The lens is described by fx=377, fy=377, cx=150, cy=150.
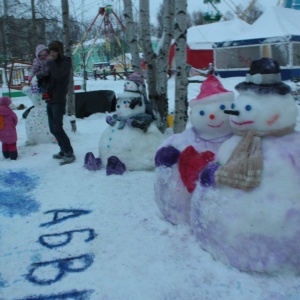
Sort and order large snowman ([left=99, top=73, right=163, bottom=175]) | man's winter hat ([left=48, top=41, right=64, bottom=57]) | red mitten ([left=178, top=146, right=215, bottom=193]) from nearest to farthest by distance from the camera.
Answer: red mitten ([left=178, top=146, right=215, bottom=193]) < large snowman ([left=99, top=73, right=163, bottom=175]) < man's winter hat ([left=48, top=41, right=64, bottom=57])

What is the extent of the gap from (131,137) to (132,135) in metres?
0.03

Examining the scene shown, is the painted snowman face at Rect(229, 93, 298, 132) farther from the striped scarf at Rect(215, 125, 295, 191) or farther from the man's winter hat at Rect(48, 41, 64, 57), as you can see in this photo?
the man's winter hat at Rect(48, 41, 64, 57)

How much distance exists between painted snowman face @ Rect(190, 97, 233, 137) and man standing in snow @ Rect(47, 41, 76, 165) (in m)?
2.81

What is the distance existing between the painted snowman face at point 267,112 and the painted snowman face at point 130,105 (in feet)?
7.90

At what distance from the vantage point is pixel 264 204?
98.3 inches

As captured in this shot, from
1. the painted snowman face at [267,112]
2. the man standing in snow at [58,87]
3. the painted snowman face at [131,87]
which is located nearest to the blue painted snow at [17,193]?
the man standing in snow at [58,87]

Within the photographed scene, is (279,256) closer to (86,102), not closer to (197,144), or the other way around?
(197,144)

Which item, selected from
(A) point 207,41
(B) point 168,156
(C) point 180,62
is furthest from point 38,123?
(A) point 207,41

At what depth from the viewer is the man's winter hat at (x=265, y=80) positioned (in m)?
2.66

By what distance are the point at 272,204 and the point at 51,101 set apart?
13.0 feet

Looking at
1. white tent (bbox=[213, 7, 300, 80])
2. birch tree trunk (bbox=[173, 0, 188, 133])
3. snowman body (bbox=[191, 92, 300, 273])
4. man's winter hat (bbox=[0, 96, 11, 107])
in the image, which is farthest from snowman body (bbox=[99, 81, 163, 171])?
white tent (bbox=[213, 7, 300, 80])

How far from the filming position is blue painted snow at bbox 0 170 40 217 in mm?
4066

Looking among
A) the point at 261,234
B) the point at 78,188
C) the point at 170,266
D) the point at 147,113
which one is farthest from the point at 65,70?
the point at 261,234

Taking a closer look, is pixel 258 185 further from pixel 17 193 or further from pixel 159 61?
pixel 159 61
